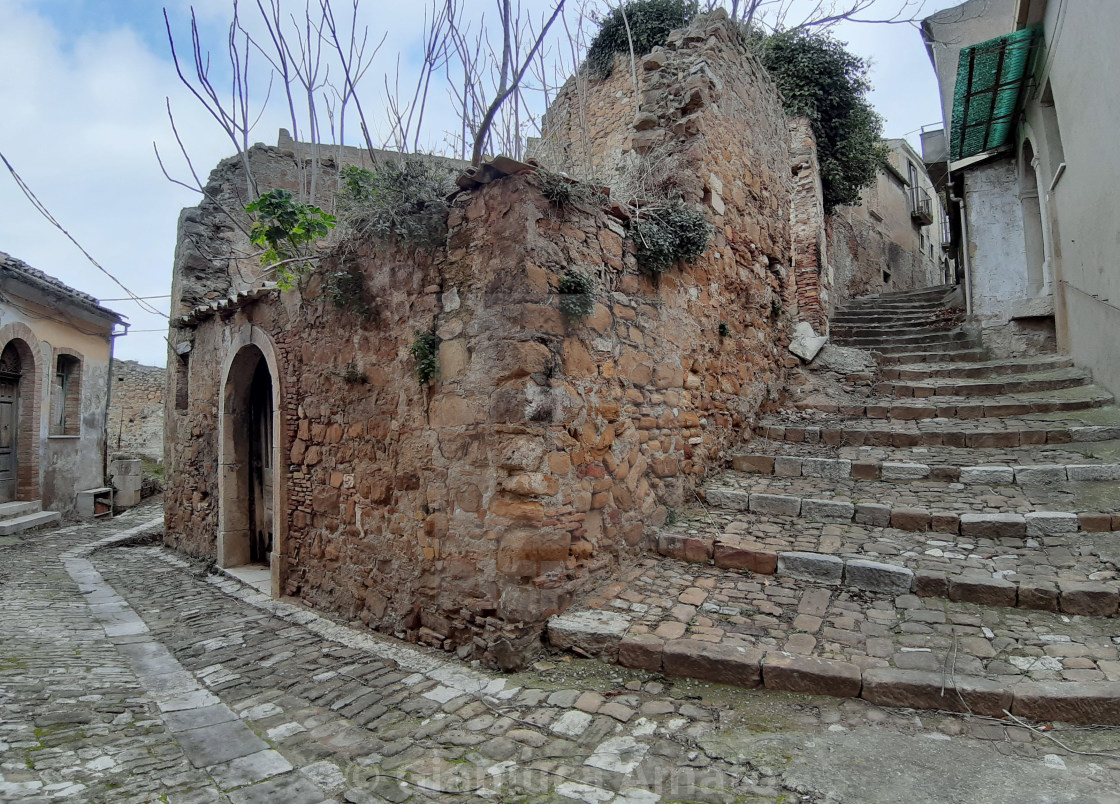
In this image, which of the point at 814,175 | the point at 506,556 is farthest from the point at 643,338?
the point at 814,175

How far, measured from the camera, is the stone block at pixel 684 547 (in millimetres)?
4273

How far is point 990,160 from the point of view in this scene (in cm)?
930

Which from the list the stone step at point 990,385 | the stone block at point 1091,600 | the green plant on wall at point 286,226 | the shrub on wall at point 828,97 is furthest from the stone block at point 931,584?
the shrub on wall at point 828,97

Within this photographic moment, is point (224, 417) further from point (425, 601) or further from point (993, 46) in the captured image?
point (993, 46)

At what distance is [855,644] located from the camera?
3164mm

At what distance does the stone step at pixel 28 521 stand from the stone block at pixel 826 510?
12809 mm

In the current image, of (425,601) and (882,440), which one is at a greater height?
(882,440)

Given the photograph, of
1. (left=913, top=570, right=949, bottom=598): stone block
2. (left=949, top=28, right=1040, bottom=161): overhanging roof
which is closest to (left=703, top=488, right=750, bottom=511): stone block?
(left=913, top=570, right=949, bottom=598): stone block

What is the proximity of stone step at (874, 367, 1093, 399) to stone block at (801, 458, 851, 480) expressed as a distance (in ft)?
7.13

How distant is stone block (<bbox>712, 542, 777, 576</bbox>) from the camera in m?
4.05

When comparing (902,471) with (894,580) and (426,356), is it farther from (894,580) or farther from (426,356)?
(426,356)

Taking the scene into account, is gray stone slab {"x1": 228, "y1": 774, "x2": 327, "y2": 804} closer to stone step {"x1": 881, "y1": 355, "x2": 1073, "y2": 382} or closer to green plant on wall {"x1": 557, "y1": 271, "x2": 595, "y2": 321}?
Answer: green plant on wall {"x1": 557, "y1": 271, "x2": 595, "y2": 321}

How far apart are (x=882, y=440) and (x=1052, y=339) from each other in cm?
419

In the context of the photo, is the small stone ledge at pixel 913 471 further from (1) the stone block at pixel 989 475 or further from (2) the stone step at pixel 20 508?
(2) the stone step at pixel 20 508
